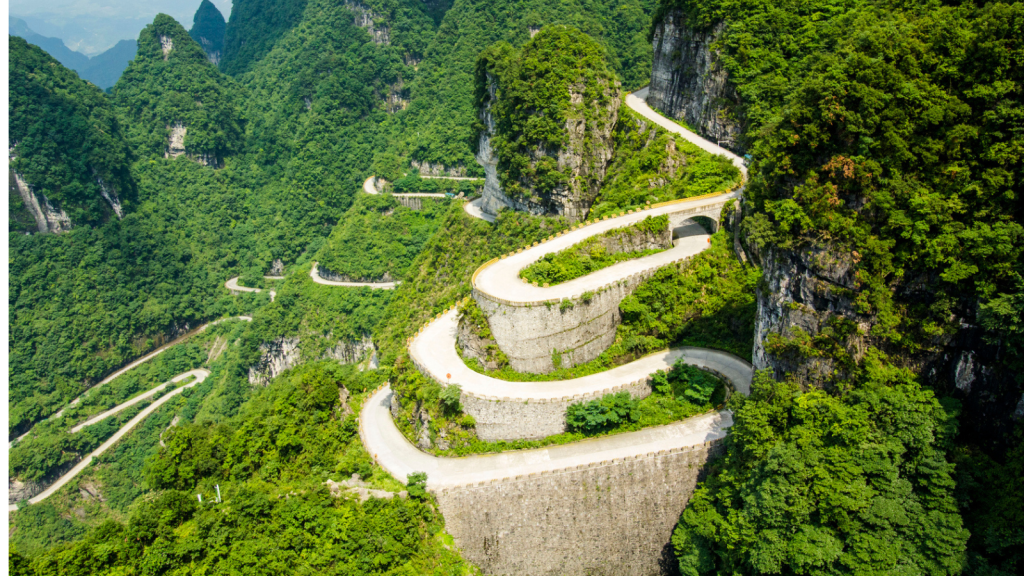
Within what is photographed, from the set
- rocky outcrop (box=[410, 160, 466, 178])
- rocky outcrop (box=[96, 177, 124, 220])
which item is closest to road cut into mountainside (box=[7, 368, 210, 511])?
rocky outcrop (box=[96, 177, 124, 220])

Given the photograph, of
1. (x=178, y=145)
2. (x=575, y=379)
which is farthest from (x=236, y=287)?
(x=575, y=379)

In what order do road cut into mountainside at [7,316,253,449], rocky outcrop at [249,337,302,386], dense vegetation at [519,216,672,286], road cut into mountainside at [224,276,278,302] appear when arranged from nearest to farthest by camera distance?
dense vegetation at [519,216,672,286]
rocky outcrop at [249,337,302,386]
road cut into mountainside at [7,316,253,449]
road cut into mountainside at [224,276,278,302]

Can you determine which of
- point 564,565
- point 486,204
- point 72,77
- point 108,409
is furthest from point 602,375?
point 72,77

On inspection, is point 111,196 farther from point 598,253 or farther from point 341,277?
point 598,253

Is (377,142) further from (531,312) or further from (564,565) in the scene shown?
(564,565)

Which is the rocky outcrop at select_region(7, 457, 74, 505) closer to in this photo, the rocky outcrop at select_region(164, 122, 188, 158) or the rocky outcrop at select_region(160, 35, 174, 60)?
the rocky outcrop at select_region(164, 122, 188, 158)

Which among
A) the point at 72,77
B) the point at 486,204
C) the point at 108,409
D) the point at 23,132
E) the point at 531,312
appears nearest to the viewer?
the point at 531,312
